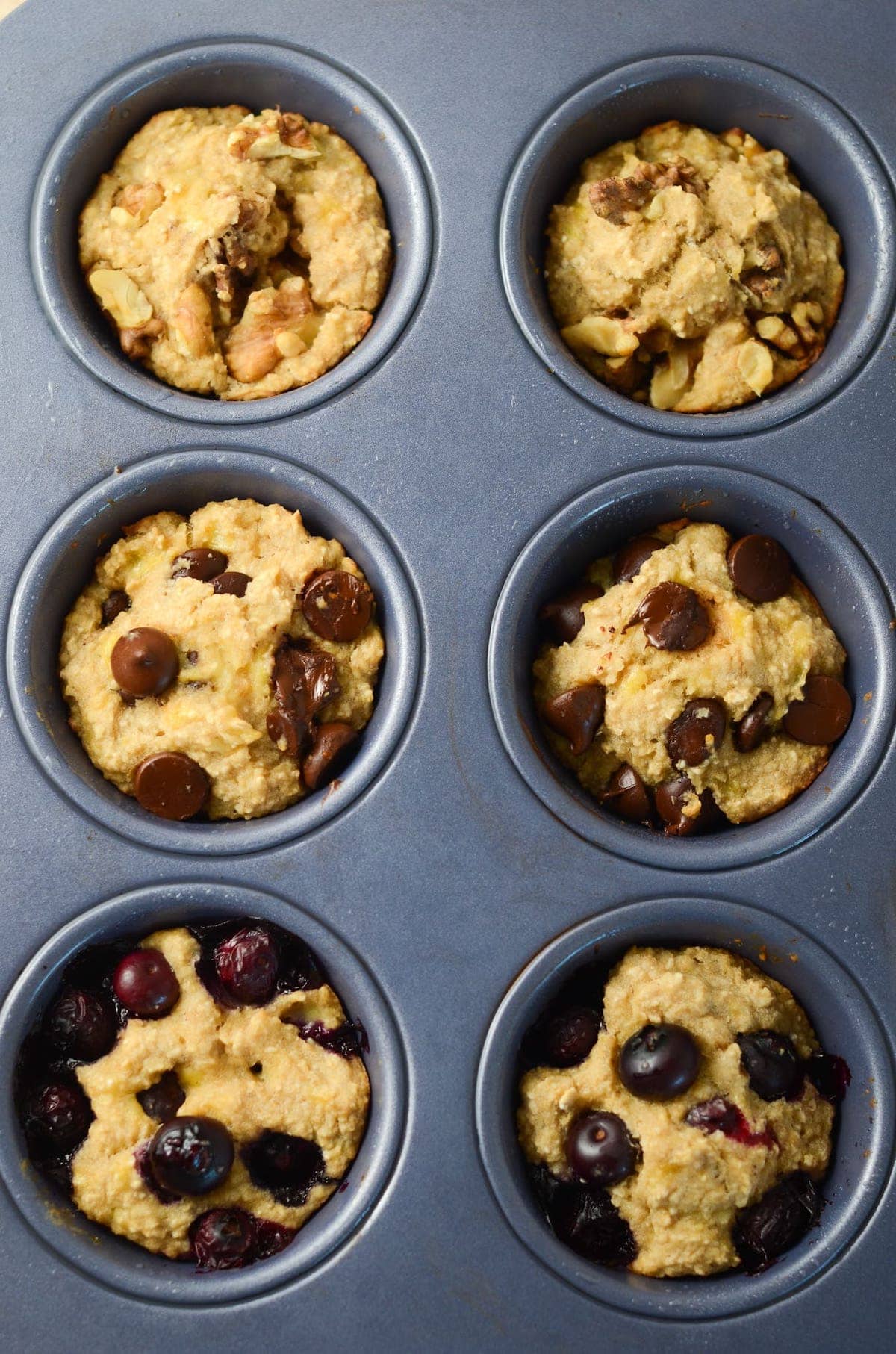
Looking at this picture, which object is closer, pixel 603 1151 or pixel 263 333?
pixel 603 1151

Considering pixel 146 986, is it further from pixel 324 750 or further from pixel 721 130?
pixel 721 130

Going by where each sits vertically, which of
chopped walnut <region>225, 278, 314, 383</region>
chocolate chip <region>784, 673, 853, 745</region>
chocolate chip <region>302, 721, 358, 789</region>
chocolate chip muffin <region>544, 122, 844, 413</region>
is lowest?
chocolate chip <region>302, 721, 358, 789</region>

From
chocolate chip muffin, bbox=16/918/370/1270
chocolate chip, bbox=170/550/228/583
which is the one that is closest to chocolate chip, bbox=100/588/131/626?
chocolate chip, bbox=170/550/228/583

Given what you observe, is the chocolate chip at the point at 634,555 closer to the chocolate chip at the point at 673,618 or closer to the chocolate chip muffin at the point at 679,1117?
the chocolate chip at the point at 673,618

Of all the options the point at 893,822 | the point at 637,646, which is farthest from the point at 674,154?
the point at 893,822

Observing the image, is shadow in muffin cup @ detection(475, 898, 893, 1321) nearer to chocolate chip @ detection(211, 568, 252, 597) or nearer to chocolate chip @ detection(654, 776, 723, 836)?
chocolate chip @ detection(654, 776, 723, 836)

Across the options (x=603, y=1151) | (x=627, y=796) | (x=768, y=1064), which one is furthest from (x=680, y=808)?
(x=603, y=1151)
